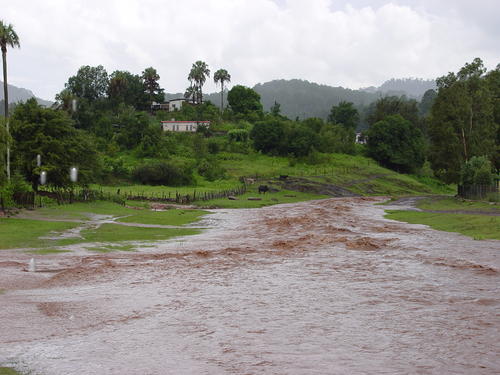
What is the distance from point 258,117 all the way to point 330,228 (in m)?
114

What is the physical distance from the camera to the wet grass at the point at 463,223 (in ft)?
100.0

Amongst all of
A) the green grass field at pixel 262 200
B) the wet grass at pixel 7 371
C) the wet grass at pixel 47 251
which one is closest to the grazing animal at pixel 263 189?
the green grass field at pixel 262 200

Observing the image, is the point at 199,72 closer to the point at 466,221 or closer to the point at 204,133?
→ the point at 204,133

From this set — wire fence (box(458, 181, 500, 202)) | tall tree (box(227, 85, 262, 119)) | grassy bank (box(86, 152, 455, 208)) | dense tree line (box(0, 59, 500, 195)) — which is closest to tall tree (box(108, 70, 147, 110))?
dense tree line (box(0, 59, 500, 195))

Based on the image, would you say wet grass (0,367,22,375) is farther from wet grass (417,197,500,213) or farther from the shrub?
the shrub

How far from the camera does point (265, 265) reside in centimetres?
2125

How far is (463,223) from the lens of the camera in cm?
3556

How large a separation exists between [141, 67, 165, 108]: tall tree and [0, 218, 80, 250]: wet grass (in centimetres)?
11124

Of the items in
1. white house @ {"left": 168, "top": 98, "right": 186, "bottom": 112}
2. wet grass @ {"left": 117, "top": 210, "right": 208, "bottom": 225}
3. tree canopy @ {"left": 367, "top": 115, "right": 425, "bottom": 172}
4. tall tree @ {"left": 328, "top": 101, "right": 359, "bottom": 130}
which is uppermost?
white house @ {"left": 168, "top": 98, "right": 186, "bottom": 112}

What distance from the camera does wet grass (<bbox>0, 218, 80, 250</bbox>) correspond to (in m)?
26.4

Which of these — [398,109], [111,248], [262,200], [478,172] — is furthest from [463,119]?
[398,109]

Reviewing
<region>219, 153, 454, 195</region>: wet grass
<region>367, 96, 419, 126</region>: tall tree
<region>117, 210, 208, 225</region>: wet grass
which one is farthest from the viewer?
<region>367, 96, 419, 126</region>: tall tree

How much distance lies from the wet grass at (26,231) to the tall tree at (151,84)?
11124 centimetres

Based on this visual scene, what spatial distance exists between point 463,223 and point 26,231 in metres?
30.7
